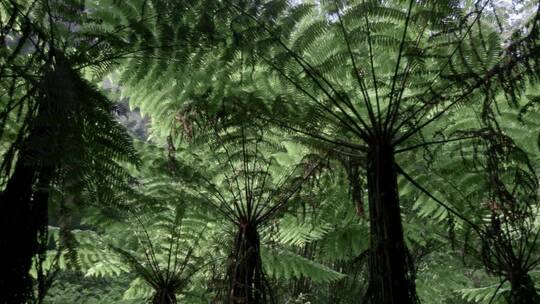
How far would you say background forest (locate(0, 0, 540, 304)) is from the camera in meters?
1.22

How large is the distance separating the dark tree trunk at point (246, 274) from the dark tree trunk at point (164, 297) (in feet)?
3.48

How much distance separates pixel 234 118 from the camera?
230 cm

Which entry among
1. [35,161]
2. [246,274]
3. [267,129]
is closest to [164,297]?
[246,274]

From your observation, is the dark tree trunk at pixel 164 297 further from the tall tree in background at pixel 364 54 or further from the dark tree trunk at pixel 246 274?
the tall tree in background at pixel 364 54

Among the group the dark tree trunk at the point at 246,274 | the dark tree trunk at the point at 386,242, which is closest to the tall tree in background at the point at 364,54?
the dark tree trunk at the point at 386,242

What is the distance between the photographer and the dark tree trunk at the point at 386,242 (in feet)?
4.43

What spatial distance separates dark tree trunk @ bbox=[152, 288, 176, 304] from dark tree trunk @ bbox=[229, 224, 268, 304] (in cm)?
106

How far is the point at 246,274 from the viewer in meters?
2.09

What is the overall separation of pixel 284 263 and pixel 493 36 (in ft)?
6.78

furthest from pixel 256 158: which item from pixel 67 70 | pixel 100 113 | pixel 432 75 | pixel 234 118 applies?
pixel 67 70

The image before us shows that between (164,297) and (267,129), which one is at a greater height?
(267,129)

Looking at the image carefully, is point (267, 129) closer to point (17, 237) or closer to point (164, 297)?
point (164, 297)

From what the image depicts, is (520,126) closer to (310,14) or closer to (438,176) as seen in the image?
(438,176)

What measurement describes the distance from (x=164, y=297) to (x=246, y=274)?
3.92 feet
